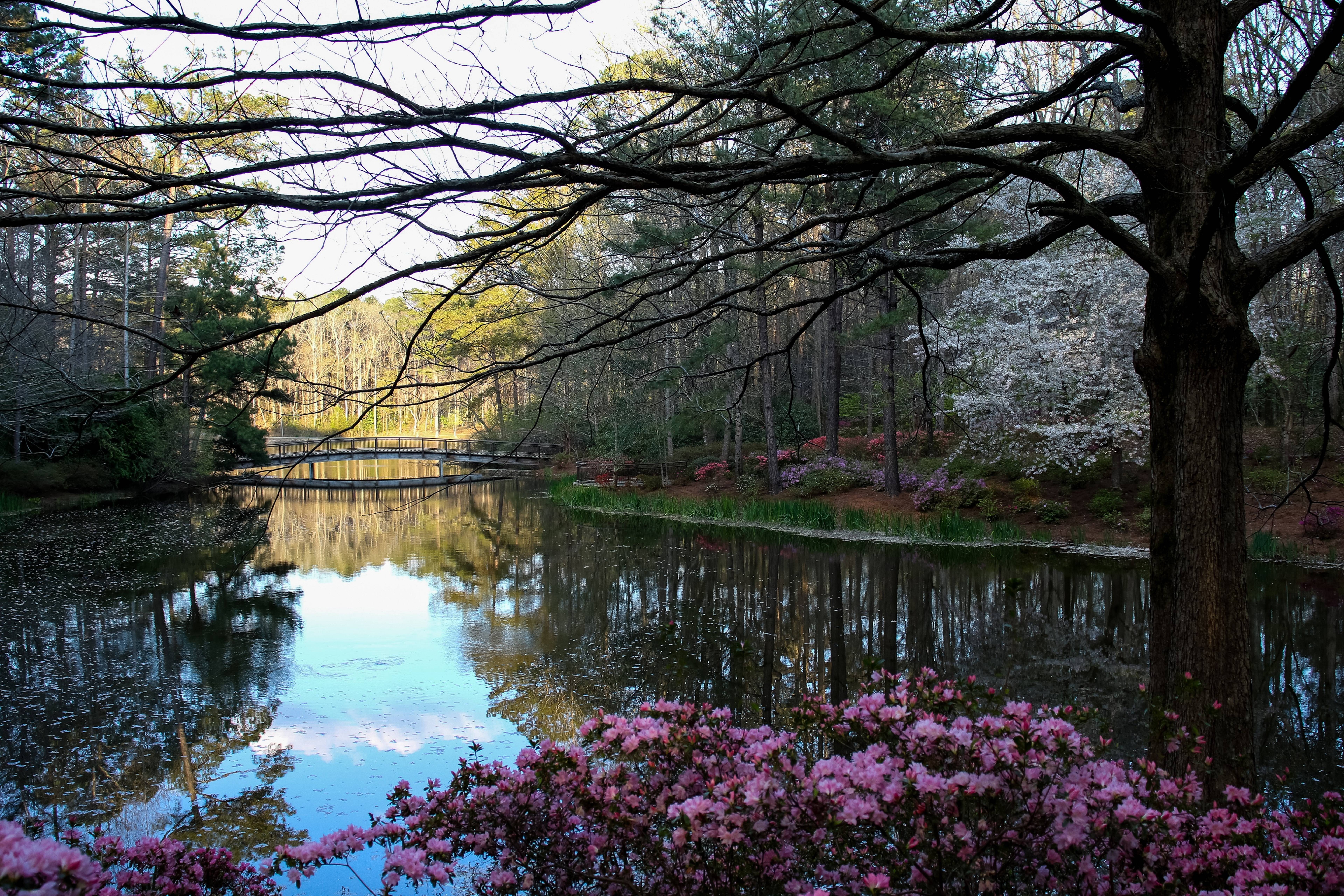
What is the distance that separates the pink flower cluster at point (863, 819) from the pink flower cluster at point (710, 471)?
61.9 feet

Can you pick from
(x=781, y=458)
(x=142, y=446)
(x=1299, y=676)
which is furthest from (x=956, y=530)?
(x=142, y=446)

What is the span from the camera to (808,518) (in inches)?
603

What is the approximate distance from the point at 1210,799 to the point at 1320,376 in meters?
15.6

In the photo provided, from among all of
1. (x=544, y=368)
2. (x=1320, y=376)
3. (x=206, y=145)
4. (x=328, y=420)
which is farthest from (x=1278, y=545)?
(x=328, y=420)

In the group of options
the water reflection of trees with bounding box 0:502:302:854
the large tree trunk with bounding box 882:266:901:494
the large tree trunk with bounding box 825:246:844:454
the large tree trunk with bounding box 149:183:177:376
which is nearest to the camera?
the water reflection of trees with bounding box 0:502:302:854

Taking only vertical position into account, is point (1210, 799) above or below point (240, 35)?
below

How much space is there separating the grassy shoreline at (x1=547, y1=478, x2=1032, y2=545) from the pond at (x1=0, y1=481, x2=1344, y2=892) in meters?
0.74

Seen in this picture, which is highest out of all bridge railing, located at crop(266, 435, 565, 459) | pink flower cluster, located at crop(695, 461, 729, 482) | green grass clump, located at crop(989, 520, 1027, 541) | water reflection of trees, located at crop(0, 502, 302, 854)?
bridge railing, located at crop(266, 435, 565, 459)

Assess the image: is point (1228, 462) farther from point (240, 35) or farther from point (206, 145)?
point (206, 145)

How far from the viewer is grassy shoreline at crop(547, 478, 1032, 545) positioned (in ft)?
44.6

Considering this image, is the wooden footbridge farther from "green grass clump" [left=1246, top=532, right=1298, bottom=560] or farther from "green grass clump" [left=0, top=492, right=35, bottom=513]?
"green grass clump" [left=1246, top=532, right=1298, bottom=560]

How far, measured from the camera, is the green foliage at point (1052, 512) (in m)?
14.3

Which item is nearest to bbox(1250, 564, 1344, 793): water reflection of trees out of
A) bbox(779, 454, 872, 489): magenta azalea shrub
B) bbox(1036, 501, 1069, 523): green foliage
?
bbox(1036, 501, 1069, 523): green foliage

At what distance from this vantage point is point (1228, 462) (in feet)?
9.75
